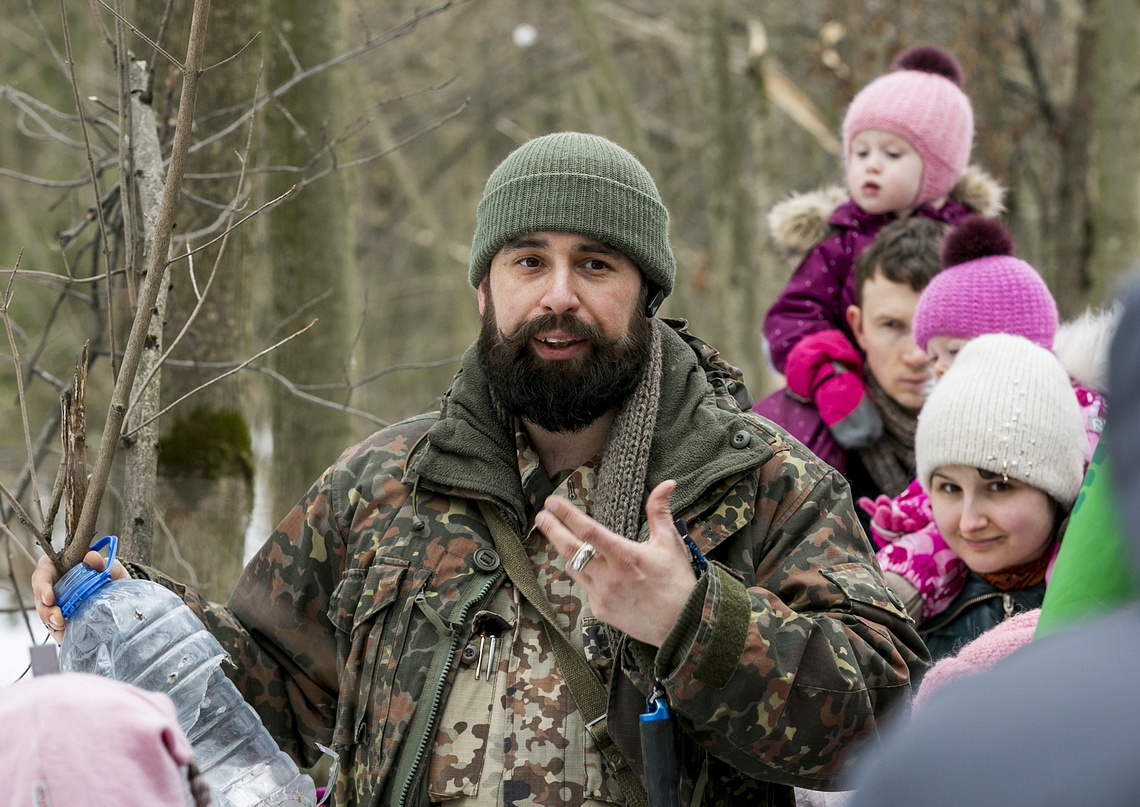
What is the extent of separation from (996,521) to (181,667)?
6.57 ft

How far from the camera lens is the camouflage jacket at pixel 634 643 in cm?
250

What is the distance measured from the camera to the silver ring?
2.38m

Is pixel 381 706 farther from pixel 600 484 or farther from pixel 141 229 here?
pixel 141 229

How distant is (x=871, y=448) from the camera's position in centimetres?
417

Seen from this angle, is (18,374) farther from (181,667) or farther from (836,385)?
(836,385)

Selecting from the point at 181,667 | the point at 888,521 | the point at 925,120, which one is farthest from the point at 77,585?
the point at 925,120

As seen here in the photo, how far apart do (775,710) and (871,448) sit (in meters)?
1.83

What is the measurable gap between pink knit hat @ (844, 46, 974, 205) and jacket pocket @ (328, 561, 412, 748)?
2.66 metres

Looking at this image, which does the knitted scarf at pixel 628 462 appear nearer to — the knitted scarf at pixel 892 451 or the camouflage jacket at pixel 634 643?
the camouflage jacket at pixel 634 643

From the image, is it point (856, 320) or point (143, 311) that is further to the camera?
point (856, 320)

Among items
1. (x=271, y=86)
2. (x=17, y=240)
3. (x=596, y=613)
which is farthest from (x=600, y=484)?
(x=17, y=240)

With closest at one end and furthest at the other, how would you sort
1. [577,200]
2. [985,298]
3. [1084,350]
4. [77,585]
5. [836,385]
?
[77,585], [577,200], [1084,350], [985,298], [836,385]

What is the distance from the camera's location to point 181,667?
2.79m

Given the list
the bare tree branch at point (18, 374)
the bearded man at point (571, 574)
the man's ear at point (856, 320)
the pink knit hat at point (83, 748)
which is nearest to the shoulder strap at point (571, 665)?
the bearded man at point (571, 574)
